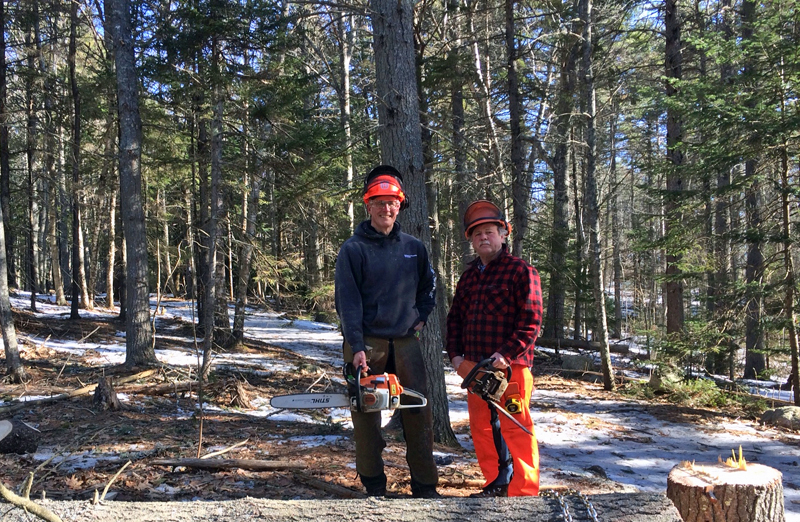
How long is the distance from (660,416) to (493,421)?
6166 millimetres

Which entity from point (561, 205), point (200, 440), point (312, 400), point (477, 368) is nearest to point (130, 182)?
point (200, 440)

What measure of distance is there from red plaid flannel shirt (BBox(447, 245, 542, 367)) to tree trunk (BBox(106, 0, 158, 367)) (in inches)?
291

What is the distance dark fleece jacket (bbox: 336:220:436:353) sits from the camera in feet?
11.4

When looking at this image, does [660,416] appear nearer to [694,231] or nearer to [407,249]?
[694,231]

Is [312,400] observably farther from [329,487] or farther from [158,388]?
[158,388]

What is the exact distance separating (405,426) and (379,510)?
1.11m

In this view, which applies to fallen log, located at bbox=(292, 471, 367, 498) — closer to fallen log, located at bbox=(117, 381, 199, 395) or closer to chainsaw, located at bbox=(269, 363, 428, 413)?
chainsaw, located at bbox=(269, 363, 428, 413)

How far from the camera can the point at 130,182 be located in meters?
9.38

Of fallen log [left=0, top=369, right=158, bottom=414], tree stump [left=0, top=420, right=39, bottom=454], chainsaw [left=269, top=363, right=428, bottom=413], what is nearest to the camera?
chainsaw [left=269, top=363, right=428, bottom=413]

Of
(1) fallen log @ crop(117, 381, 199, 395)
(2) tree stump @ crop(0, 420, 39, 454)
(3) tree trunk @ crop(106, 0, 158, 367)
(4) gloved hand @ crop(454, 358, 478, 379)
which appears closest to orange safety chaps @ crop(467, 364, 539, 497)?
(4) gloved hand @ crop(454, 358, 478, 379)

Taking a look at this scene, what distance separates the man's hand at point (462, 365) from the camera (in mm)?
3740

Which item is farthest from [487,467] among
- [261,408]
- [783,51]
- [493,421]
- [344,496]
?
[783,51]

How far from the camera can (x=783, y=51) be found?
812 cm

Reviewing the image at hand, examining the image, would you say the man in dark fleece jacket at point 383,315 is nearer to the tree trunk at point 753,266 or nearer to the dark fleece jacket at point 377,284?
the dark fleece jacket at point 377,284
